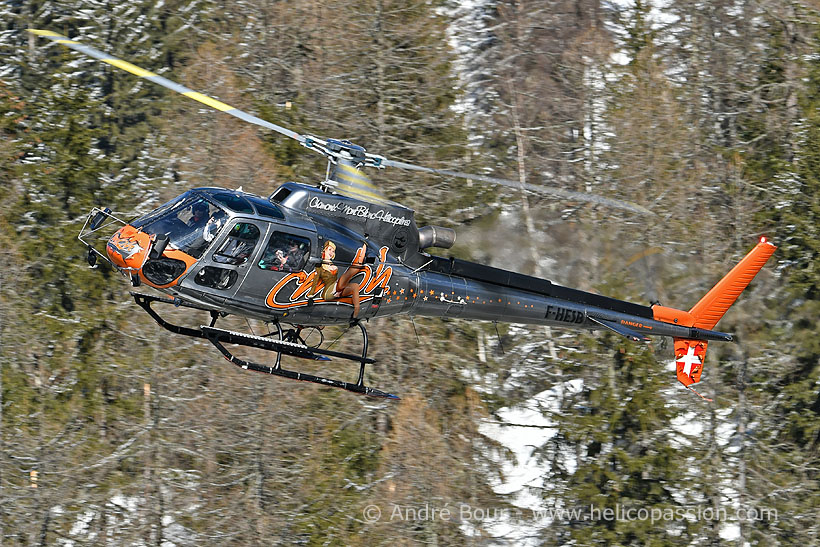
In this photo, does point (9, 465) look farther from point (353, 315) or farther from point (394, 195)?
point (353, 315)

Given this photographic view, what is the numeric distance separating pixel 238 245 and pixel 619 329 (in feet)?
22.5

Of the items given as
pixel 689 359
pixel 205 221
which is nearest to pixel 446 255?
pixel 689 359

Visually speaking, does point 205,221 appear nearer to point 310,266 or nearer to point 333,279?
point 310,266

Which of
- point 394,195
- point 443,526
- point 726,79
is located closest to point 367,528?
point 443,526

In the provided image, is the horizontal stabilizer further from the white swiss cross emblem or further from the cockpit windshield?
the cockpit windshield

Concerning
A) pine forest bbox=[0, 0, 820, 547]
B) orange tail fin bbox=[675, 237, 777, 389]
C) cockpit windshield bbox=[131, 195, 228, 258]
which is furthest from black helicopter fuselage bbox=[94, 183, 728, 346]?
pine forest bbox=[0, 0, 820, 547]

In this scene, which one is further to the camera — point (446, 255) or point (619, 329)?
point (446, 255)

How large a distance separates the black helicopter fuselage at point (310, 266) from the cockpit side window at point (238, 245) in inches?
0.5

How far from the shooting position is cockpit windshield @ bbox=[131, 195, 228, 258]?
11664 mm

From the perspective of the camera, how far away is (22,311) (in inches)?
Answer: 932

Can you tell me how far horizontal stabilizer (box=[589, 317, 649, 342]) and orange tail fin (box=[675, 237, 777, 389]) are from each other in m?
1.50

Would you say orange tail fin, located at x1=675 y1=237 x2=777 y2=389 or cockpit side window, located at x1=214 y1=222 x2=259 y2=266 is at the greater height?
cockpit side window, located at x1=214 y1=222 x2=259 y2=266

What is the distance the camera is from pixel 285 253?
12.3 m

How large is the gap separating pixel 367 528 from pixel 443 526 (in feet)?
6.09
